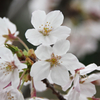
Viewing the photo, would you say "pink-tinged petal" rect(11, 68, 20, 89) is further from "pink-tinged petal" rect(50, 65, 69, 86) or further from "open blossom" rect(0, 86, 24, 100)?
"pink-tinged petal" rect(50, 65, 69, 86)

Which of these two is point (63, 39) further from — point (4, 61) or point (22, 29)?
point (22, 29)

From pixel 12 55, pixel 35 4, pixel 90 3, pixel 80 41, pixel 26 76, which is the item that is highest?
pixel 35 4

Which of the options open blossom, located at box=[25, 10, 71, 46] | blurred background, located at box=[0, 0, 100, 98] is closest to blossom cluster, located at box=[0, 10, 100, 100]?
open blossom, located at box=[25, 10, 71, 46]

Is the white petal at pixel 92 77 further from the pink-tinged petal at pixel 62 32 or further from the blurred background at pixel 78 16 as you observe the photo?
the blurred background at pixel 78 16

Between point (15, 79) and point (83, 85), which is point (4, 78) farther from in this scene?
point (83, 85)

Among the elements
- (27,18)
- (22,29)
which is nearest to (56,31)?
(22,29)

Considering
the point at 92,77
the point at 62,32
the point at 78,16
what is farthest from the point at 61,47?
the point at 78,16
